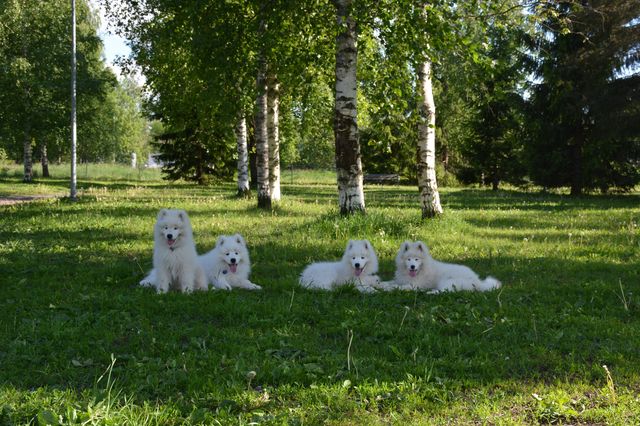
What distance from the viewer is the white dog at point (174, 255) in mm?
7500

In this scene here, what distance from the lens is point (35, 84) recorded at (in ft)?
119

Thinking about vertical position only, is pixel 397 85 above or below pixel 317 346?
above

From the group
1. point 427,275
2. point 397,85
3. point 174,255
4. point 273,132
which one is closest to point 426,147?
point 397,85

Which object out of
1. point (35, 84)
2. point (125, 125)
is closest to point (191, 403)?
point (35, 84)

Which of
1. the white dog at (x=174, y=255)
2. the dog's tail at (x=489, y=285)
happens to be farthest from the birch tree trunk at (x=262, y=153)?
the dog's tail at (x=489, y=285)

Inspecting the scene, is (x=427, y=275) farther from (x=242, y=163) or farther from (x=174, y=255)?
(x=242, y=163)

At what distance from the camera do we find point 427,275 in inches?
312

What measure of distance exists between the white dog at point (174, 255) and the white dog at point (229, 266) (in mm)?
447

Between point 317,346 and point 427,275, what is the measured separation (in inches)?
122

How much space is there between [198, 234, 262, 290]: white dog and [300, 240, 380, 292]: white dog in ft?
2.63

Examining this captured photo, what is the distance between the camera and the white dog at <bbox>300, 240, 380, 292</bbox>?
25.7 ft

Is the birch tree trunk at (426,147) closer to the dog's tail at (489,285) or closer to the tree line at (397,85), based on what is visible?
the tree line at (397,85)

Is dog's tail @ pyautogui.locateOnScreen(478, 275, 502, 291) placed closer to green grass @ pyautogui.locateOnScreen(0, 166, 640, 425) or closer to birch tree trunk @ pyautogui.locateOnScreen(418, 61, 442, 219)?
green grass @ pyautogui.locateOnScreen(0, 166, 640, 425)

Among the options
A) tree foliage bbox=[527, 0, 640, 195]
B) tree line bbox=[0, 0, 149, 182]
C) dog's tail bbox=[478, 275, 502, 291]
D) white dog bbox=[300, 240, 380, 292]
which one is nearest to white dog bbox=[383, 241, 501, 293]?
dog's tail bbox=[478, 275, 502, 291]
